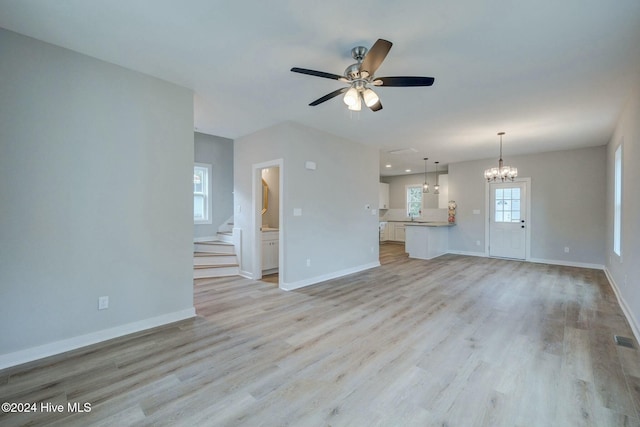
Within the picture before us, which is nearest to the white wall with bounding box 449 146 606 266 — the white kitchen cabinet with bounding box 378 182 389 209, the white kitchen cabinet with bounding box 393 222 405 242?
the white kitchen cabinet with bounding box 393 222 405 242

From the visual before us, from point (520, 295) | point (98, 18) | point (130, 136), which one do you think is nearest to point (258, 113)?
point (130, 136)

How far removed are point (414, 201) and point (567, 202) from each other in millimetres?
4699

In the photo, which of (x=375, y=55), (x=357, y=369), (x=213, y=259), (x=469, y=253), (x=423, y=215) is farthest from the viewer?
(x=423, y=215)

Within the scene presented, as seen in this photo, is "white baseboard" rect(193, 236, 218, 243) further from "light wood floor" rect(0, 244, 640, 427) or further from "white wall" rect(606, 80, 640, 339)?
"white wall" rect(606, 80, 640, 339)

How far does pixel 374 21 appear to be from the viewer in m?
2.10

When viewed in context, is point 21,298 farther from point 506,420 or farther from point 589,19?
point 589,19

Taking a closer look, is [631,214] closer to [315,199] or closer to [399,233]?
[315,199]

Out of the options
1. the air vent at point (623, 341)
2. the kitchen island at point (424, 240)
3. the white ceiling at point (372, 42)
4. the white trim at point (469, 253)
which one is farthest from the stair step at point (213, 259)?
the white trim at point (469, 253)

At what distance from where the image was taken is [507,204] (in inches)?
283

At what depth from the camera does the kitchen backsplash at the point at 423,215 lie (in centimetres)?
879

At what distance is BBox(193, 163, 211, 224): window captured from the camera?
20.0 feet

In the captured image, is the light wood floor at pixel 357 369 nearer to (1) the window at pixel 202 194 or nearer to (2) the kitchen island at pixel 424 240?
(1) the window at pixel 202 194

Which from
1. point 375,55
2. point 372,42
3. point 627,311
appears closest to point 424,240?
point 627,311

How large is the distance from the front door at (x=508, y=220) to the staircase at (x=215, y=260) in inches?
263
